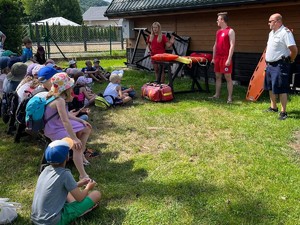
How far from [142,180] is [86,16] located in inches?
3740

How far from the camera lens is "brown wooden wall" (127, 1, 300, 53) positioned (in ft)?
27.7

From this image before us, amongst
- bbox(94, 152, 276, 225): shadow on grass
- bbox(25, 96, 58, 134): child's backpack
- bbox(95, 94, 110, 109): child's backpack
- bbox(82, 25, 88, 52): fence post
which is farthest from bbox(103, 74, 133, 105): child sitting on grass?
bbox(82, 25, 88, 52): fence post

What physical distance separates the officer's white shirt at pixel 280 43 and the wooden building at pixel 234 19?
1907 millimetres

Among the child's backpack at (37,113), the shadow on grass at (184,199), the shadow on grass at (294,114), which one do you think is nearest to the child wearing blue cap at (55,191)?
the shadow on grass at (184,199)

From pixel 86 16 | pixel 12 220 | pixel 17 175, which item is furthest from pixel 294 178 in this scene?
pixel 86 16

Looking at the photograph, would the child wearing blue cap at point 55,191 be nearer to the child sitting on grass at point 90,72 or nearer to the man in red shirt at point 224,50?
the man in red shirt at point 224,50

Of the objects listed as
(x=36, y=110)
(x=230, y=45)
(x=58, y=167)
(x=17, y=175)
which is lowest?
(x=17, y=175)

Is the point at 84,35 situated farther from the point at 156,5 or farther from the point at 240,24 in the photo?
the point at 240,24

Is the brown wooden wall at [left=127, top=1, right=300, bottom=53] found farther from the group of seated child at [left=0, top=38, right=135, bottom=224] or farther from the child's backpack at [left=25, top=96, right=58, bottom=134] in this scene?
the child's backpack at [left=25, top=96, right=58, bottom=134]

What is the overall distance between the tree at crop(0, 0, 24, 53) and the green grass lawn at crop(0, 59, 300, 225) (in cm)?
1066

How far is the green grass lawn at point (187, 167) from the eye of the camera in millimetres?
3424

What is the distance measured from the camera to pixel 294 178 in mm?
4020

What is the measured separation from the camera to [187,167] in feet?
14.6

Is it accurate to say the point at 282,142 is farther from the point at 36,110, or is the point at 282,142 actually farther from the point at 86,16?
the point at 86,16
